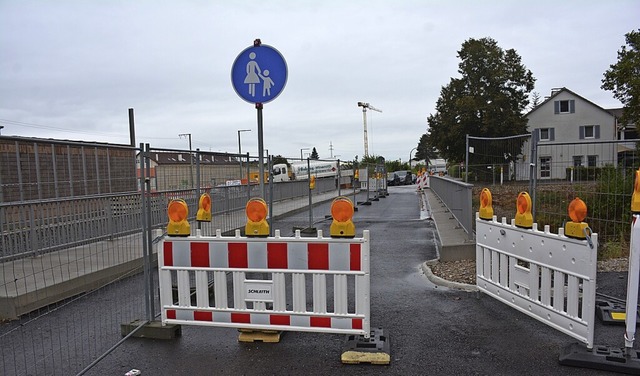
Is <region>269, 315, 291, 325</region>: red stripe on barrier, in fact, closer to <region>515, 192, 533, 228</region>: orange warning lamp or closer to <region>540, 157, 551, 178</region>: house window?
<region>515, 192, 533, 228</region>: orange warning lamp

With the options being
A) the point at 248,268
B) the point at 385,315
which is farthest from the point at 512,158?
the point at 248,268

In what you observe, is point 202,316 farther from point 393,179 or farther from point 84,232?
point 393,179

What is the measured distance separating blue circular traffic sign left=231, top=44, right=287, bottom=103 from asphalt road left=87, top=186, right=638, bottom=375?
268 cm

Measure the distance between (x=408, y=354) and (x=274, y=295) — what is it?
135 cm

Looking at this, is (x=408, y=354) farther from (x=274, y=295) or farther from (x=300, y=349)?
(x=274, y=295)

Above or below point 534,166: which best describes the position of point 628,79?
above

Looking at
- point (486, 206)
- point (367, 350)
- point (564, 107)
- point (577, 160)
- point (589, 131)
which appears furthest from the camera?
point (564, 107)

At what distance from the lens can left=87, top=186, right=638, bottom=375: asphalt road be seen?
4.09 m

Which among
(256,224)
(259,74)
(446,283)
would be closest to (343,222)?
(256,224)

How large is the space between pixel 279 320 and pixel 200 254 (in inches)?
39.8

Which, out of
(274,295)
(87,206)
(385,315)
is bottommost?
(385,315)

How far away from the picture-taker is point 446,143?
5075cm

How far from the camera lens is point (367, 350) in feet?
14.1

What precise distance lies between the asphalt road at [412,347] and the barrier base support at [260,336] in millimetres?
57
